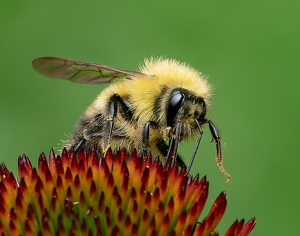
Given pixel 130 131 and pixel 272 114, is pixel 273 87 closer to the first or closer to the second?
pixel 272 114

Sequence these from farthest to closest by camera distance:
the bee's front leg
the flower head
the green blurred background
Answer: the green blurred background, the bee's front leg, the flower head

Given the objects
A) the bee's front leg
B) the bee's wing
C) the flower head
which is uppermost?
the bee's wing

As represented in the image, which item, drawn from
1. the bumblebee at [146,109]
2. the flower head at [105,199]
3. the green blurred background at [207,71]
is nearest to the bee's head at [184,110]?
the bumblebee at [146,109]

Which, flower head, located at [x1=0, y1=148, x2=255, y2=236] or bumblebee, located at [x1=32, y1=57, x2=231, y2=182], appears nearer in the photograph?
flower head, located at [x1=0, y1=148, x2=255, y2=236]

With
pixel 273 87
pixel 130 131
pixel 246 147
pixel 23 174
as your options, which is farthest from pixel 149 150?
pixel 273 87

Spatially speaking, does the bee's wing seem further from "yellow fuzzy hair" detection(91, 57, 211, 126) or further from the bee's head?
the bee's head

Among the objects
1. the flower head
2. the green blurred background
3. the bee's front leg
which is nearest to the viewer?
the flower head

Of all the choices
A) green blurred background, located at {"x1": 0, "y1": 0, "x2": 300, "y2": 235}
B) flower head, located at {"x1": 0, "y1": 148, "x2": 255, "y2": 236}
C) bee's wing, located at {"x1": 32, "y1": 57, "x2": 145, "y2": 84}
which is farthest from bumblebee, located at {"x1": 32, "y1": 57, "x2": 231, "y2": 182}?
green blurred background, located at {"x1": 0, "y1": 0, "x2": 300, "y2": 235}

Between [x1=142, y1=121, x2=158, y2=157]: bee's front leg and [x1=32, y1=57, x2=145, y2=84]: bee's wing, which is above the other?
[x1=32, y1=57, x2=145, y2=84]: bee's wing
